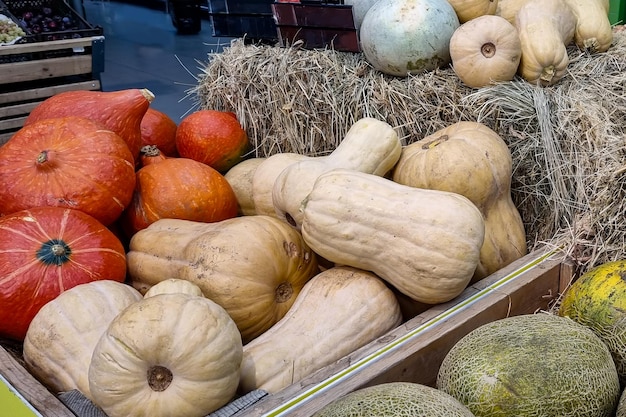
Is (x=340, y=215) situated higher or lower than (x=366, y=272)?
higher

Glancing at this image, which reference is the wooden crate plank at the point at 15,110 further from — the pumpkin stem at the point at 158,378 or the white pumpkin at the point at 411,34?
the pumpkin stem at the point at 158,378

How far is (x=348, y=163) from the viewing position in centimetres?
222

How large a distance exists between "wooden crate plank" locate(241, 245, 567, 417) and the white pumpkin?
993 millimetres

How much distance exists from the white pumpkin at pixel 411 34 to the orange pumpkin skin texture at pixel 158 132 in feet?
3.73

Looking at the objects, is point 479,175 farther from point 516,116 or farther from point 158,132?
point 158,132

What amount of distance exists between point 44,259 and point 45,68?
3701 mm

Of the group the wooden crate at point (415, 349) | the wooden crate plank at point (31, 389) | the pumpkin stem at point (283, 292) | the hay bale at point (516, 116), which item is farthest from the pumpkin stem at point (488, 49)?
the wooden crate plank at point (31, 389)

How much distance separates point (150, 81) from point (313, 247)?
7.21 metres

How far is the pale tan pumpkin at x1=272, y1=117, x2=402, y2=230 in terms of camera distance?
7.00ft

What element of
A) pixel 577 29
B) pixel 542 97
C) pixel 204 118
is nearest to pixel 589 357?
pixel 542 97

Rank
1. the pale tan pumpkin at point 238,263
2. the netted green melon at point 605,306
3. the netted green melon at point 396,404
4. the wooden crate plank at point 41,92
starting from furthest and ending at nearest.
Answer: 1. the wooden crate plank at point 41,92
2. the pale tan pumpkin at point 238,263
3. the netted green melon at point 605,306
4. the netted green melon at point 396,404

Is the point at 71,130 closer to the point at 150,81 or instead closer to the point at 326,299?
the point at 326,299

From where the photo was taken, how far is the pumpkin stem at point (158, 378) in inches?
57.5

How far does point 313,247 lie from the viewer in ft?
6.50
